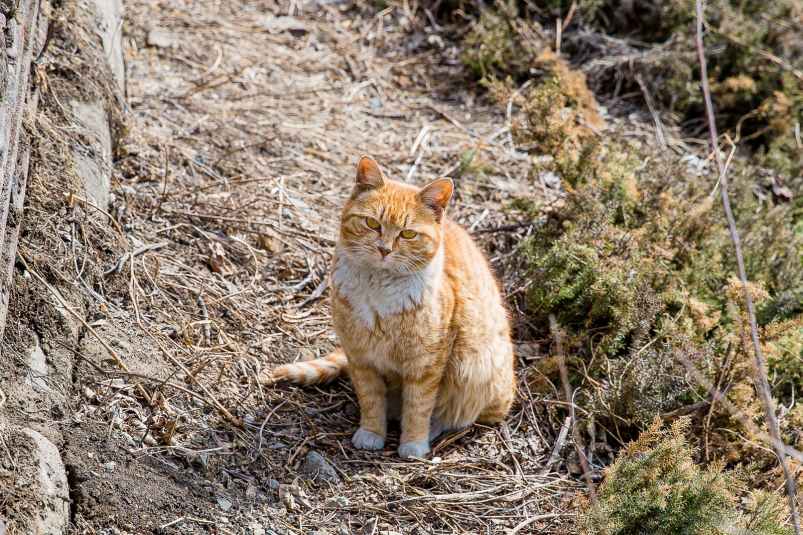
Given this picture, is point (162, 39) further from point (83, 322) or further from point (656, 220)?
point (656, 220)

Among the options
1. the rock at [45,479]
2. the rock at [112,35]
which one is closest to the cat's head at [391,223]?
the rock at [45,479]

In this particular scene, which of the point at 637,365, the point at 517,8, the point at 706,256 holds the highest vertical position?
the point at 517,8

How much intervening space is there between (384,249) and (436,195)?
422mm

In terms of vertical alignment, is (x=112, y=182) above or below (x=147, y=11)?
below

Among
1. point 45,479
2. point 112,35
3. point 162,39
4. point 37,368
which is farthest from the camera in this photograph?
point 162,39

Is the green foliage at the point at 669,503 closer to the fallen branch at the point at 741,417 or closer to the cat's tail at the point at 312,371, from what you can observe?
the fallen branch at the point at 741,417

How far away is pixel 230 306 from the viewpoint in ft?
13.2

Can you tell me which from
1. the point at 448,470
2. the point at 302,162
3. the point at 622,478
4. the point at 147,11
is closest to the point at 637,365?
the point at 622,478

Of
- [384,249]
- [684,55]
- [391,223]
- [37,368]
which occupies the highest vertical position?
[684,55]

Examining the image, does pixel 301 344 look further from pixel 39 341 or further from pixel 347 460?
pixel 39 341

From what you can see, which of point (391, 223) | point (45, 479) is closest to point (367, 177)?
point (391, 223)

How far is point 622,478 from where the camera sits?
3.00 m

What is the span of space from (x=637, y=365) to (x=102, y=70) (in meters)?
3.80

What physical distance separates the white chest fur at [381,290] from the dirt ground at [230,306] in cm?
72
